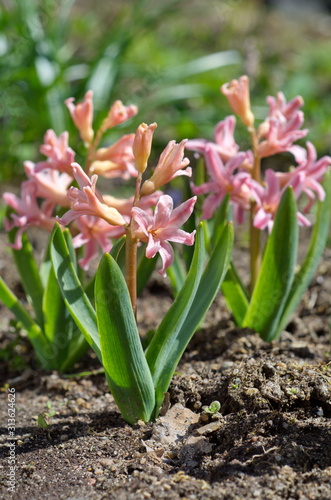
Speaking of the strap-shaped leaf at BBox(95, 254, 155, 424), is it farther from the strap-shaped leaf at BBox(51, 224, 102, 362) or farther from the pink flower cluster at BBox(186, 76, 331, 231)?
the pink flower cluster at BBox(186, 76, 331, 231)

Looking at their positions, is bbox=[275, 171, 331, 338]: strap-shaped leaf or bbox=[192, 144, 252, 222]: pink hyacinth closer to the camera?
bbox=[192, 144, 252, 222]: pink hyacinth

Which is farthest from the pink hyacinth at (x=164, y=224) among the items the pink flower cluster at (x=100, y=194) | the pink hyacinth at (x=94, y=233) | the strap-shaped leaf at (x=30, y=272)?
the strap-shaped leaf at (x=30, y=272)

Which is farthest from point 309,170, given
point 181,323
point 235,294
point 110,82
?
point 110,82

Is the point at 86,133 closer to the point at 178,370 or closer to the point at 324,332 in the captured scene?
the point at 178,370

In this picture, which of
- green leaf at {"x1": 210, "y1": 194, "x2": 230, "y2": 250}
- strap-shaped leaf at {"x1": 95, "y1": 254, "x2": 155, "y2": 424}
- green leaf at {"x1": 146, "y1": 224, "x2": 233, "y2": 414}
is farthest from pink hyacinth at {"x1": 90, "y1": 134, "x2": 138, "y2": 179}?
strap-shaped leaf at {"x1": 95, "y1": 254, "x2": 155, "y2": 424}

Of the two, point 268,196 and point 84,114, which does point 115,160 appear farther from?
point 268,196

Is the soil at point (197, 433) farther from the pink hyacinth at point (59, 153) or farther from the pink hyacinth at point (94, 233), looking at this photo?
the pink hyacinth at point (59, 153)
